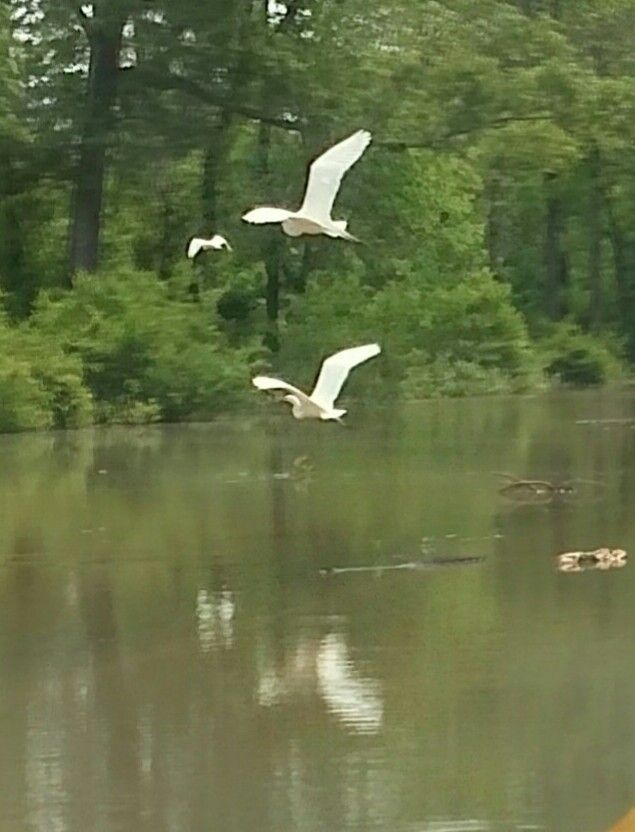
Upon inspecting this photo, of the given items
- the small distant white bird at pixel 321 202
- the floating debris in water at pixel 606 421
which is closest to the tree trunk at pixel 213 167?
the floating debris in water at pixel 606 421

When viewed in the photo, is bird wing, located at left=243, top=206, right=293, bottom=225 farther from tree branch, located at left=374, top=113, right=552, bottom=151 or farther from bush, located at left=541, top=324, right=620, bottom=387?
bush, located at left=541, top=324, right=620, bottom=387

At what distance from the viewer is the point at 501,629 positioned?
11.8 m

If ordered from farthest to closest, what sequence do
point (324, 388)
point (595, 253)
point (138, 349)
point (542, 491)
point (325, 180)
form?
point (595, 253)
point (138, 349)
point (324, 388)
point (542, 491)
point (325, 180)

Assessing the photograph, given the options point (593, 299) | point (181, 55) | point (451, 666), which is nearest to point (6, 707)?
point (451, 666)

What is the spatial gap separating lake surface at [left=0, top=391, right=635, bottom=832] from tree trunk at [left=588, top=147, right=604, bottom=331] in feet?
91.9

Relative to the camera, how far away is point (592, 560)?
1430 cm

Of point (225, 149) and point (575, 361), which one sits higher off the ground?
point (225, 149)

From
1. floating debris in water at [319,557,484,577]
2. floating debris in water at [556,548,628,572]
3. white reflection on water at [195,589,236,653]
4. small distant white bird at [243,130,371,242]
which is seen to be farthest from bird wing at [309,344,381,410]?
white reflection on water at [195,589,236,653]

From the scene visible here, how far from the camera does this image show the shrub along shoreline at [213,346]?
2862 centimetres

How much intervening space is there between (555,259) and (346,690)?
4233 centimetres

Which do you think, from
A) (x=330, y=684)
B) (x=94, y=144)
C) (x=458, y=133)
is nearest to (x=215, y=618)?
(x=330, y=684)

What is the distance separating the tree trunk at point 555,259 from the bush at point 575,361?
18.4 feet

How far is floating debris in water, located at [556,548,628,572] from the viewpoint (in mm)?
14086

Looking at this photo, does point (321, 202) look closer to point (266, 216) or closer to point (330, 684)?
point (266, 216)
